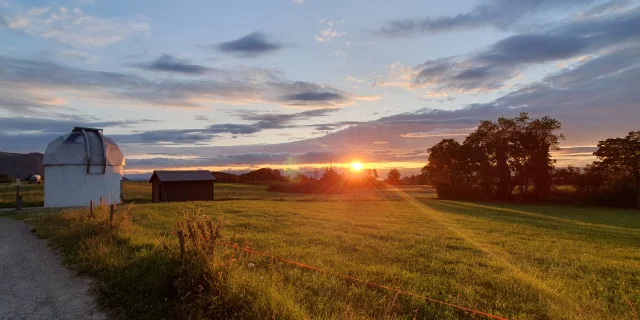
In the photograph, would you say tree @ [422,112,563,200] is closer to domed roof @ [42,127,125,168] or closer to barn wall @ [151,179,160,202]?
barn wall @ [151,179,160,202]

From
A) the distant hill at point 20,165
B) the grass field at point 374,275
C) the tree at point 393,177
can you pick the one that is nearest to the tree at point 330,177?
the tree at point 393,177

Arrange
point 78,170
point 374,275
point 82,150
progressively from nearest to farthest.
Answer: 1. point 374,275
2. point 78,170
3. point 82,150

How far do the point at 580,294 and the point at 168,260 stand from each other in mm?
7679

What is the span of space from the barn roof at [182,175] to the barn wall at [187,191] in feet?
1.35

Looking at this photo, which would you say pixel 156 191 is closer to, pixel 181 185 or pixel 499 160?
pixel 181 185

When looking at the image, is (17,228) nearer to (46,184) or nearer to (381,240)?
(381,240)

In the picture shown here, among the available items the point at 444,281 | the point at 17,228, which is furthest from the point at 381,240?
the point at 17,228

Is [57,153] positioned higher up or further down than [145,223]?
higher up

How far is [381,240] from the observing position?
12.1 meters

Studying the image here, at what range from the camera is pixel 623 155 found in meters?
35.3

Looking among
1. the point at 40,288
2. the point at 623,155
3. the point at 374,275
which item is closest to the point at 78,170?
the point at 40,288

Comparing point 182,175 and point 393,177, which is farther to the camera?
point 393,177

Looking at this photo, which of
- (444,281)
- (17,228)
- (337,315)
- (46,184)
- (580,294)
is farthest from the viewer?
(46,184)

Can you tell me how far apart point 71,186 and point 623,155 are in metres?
51.5
